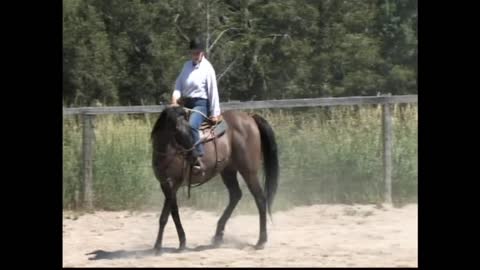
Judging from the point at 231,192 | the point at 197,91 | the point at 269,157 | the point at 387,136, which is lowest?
the point at 231,192

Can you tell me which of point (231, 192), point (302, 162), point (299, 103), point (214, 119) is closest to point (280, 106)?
point (299, 103)

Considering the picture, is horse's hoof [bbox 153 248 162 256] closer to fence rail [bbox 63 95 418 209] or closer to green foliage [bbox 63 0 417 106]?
fence rail [bbox 63 95 418 209]

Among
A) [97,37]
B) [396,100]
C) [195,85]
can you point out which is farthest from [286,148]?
[97,37]

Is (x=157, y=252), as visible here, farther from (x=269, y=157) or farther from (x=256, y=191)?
(x=269, y=157)

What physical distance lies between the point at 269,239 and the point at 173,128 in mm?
2124

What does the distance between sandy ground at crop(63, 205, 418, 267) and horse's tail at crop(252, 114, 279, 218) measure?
662 mm

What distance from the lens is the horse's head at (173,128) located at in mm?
10016

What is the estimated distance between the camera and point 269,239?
1109 cm

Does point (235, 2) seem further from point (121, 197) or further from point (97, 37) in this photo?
point (121, 197)

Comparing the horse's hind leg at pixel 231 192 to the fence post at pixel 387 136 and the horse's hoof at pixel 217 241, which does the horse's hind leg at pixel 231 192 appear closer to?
the horse's hoof at pixel 217 241

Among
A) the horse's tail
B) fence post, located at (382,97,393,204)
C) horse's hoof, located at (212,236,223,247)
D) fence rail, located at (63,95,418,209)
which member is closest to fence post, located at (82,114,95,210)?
fence rail, located at (63,95,418,209)

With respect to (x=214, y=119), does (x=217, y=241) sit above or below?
below
